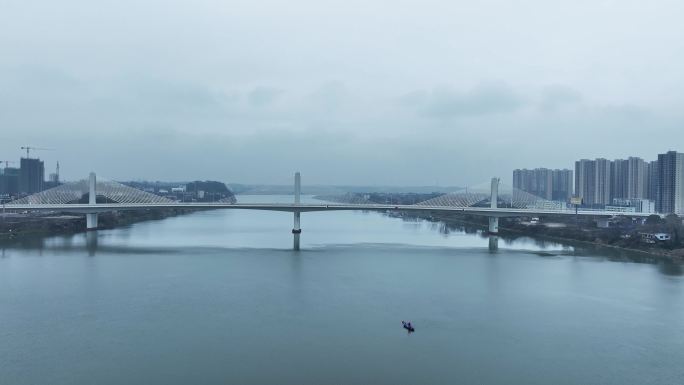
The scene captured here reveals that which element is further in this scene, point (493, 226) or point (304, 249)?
point (493, 226)

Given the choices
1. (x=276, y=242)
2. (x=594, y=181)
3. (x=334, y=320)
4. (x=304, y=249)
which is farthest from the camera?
(x=594, y=181)

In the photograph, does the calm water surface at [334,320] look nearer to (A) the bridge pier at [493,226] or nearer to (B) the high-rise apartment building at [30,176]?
(A) the bridge pier at [493,226]

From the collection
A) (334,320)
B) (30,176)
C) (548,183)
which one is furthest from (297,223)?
(30,176)

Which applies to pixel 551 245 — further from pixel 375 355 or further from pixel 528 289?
pixel 375 355

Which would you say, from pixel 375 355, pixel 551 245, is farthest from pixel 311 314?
pixel 551 245

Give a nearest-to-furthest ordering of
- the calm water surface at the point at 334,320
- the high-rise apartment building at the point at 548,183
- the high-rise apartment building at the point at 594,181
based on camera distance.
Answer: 1. the calm water surface at the point at 334,320
2. the high-rise apartment building at the point at 594,181
3. the high-rise apartment building at the point at 548,183

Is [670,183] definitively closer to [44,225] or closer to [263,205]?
[263,205]

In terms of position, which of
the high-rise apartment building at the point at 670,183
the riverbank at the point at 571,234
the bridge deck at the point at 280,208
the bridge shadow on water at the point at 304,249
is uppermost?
the high-rise apartment building at the point at 670,183

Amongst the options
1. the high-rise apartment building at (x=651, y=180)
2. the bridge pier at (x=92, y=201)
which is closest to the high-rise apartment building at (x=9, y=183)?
the bridge pier at (x=92, y=201)
